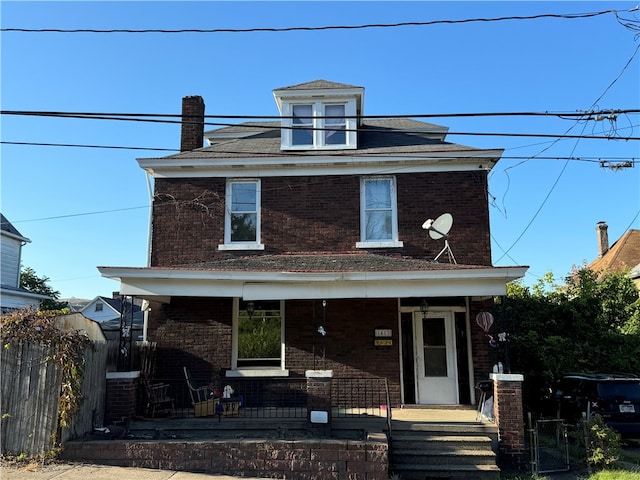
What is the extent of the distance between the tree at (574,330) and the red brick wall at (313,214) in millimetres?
3389

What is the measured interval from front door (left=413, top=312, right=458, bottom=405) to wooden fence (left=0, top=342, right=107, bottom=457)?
6.91m

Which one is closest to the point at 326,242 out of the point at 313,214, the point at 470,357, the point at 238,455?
the point at 313,214

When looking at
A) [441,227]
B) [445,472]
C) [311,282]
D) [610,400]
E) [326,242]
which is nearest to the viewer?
[445,472]

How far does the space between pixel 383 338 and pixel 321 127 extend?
5562 mm

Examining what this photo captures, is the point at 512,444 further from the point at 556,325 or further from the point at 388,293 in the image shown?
the point at 556,325

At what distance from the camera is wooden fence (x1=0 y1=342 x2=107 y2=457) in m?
7.55

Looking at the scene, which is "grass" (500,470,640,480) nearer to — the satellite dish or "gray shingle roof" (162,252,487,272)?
"gray shingle roof" (162,252,487,272)

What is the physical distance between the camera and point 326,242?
1219cm

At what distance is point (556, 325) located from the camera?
1367cm

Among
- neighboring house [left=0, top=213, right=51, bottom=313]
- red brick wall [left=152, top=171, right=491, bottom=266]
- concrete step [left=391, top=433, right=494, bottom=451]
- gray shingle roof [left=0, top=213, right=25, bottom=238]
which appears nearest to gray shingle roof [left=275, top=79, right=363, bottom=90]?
red brick wall [left=152, top=171, right=491, bottom=266]

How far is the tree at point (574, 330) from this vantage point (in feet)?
42.5

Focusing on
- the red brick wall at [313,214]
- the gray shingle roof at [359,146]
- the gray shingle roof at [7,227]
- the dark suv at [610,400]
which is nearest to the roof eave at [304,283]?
the red brick wall at [313,214]

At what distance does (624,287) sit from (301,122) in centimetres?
977

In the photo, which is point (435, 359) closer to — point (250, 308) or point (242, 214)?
point (250, 308)
